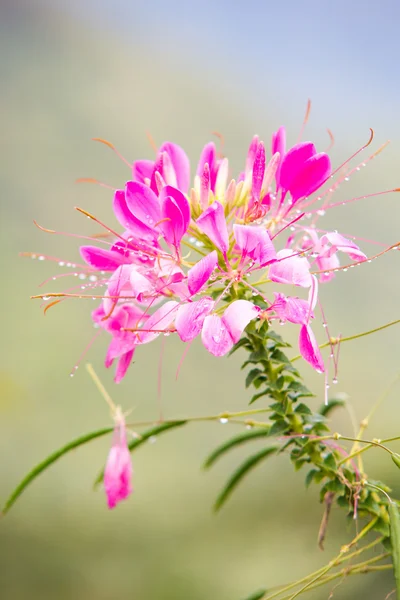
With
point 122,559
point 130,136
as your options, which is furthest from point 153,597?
point 130,136

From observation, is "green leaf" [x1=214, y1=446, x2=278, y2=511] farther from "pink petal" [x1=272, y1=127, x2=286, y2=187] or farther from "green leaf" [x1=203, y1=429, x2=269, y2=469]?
"pink petal" [x1=272, y1=127, x2=286, y2=187]

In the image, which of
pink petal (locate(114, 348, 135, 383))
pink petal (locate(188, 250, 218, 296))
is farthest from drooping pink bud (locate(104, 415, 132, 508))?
pink petal (locate(188, 250, 218, 296))

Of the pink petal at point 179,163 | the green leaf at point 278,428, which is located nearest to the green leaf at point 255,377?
the green leaf at point 278,428

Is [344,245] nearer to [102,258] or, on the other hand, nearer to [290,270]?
[290,270]

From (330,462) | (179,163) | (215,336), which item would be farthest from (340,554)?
(179,163)

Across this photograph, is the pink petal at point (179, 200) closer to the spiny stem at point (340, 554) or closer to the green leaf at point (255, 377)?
the green leaf at point (255, 377)

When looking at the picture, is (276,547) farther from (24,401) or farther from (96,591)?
(24,401)
